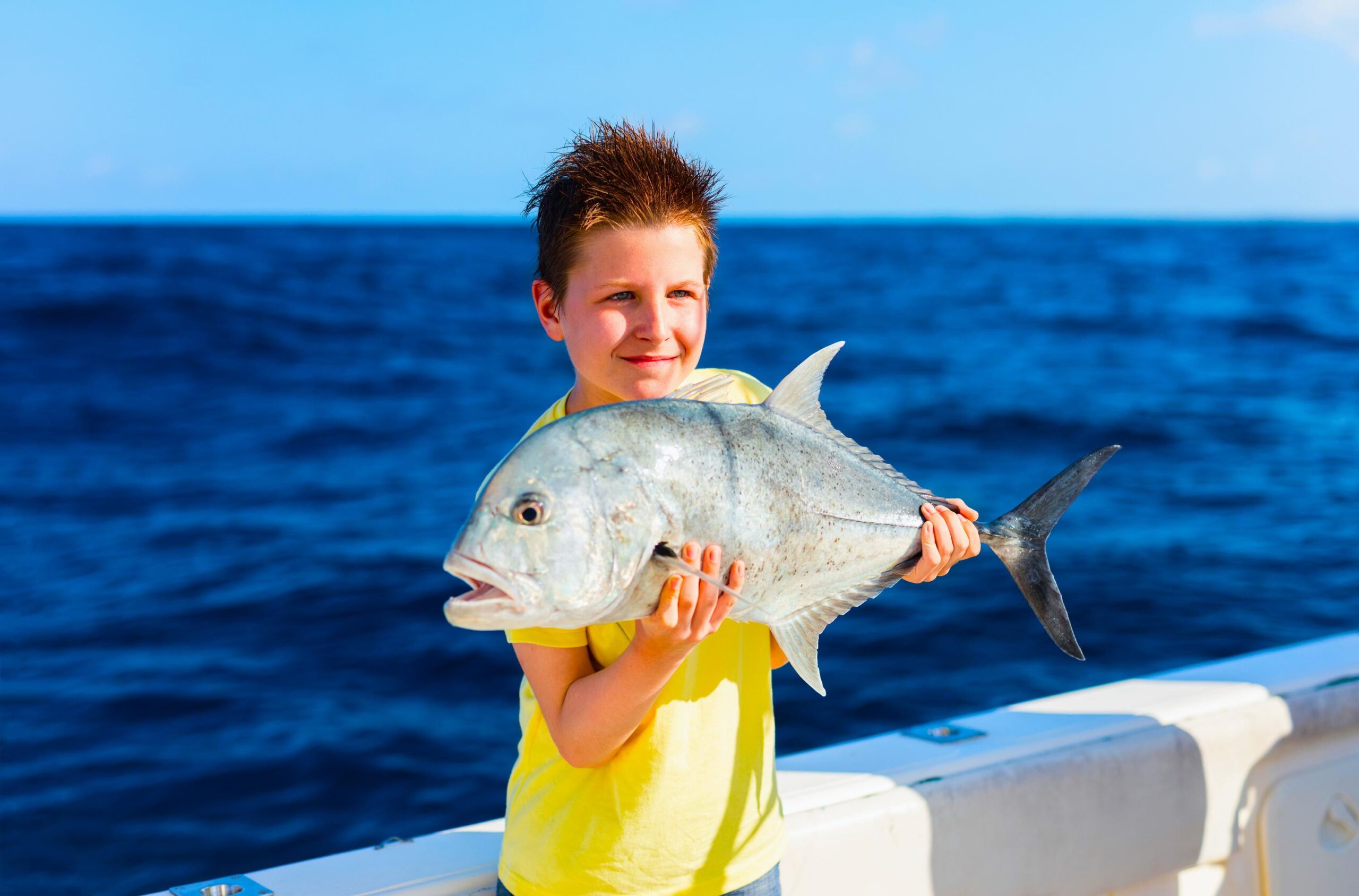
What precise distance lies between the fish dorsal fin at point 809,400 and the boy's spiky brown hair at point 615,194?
323 millimetres

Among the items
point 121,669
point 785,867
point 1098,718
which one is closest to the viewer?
point 785,867

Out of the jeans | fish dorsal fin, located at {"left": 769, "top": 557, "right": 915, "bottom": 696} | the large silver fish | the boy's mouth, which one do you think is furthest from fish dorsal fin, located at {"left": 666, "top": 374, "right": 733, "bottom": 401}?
the jeans

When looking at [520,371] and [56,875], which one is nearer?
[56,875]

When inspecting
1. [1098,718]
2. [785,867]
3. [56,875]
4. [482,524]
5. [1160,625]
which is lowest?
[56,875]

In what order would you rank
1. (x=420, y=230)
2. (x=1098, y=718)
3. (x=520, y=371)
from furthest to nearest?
(x=420, y=230), (x=520, y=371), (x=1098, y=718)

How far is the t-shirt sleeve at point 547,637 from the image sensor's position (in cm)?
180

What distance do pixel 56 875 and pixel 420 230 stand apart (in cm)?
10277

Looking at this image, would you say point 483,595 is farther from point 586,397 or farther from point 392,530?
point 392,530

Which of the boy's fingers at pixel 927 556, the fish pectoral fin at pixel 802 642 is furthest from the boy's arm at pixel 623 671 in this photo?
the boy's fingers at pixel 927 556

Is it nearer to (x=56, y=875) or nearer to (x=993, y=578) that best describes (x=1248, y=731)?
(x=56, y=875)

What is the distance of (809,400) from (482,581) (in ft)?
2.10

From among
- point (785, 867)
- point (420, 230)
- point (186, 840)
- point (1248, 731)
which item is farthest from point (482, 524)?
point (420, 230)

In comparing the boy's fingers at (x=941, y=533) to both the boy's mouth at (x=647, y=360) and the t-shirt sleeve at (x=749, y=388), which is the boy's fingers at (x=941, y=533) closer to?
the t-shirt sleeve at (x=749, y=388)

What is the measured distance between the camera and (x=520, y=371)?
20297 millimetres
